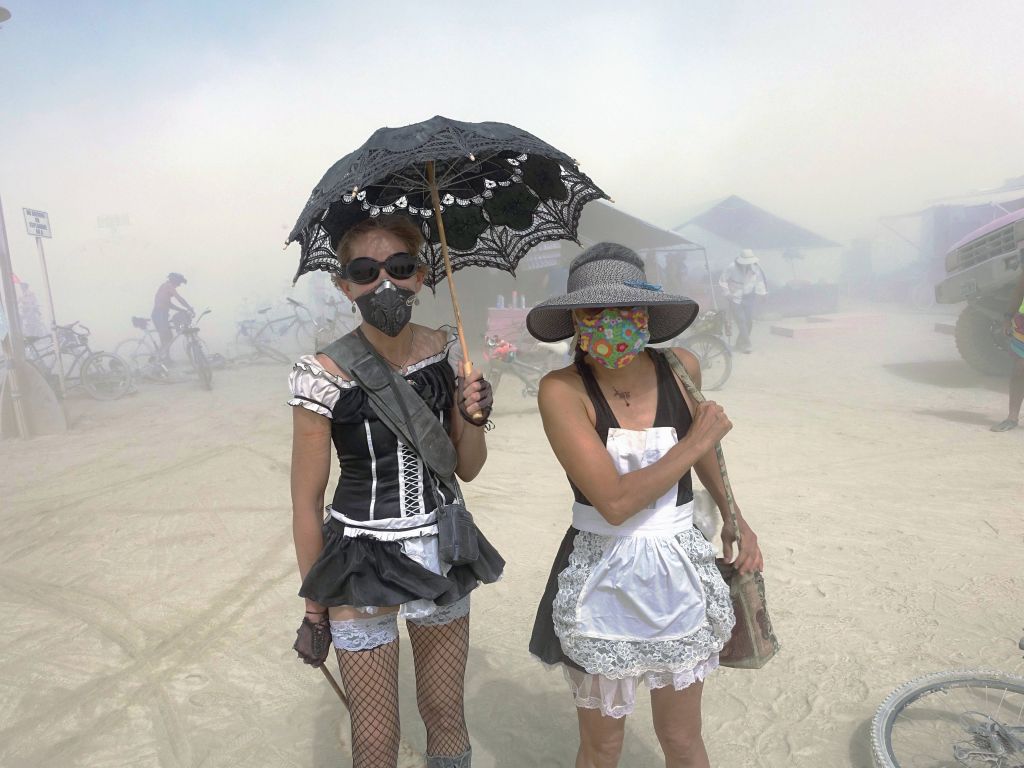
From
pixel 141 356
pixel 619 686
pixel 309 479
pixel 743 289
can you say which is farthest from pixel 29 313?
pixel 619 686

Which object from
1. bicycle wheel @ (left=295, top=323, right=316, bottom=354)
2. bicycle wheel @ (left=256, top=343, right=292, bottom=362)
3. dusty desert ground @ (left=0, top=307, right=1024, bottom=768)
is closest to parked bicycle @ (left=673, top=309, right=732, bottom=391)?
dusty desert ground @ (left=0, top=307, right=1024, bottom=768)

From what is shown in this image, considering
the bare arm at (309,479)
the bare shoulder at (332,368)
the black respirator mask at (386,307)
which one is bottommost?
the bare arm at (309,479)

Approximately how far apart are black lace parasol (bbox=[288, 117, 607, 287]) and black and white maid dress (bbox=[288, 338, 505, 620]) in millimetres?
450

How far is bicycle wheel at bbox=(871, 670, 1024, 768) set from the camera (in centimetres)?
228

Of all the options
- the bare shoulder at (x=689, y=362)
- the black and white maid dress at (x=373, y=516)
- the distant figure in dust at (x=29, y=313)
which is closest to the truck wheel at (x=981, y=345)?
the bare shoulder at (x=689, y=362)

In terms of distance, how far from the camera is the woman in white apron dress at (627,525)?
5.73 ft

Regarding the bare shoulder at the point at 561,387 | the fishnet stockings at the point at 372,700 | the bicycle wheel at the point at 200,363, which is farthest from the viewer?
the bicycle wheel at the point at 200,363

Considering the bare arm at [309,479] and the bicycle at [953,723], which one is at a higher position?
the bare arm at [309,479]

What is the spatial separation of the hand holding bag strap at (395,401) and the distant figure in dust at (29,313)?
1606cm

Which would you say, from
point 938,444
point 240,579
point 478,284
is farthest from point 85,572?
point 478,284

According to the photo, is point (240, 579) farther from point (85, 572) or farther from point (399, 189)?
point (399, 189)

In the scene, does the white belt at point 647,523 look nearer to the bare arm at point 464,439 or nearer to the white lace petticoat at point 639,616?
the white lace petticoat at point 639,616

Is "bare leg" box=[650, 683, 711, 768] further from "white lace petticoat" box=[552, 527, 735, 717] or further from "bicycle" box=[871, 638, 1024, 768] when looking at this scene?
"bicycle" box=[871, 638, 1024, 768]

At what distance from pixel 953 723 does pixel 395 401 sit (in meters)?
2.61
